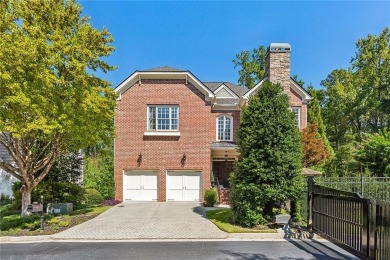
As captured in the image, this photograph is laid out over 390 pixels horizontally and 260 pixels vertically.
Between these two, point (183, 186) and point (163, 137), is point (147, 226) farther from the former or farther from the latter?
point (163, 137)

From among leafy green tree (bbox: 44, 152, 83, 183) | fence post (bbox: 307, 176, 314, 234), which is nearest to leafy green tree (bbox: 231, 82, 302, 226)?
fence post (bbox: 307, 176, 314, 234)

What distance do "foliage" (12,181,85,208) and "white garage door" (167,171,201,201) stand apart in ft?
19.1

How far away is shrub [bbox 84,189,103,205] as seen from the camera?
16703mm

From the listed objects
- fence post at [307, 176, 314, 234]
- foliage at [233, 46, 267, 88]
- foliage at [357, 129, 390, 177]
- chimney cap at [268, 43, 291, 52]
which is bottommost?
fence post at [307, 176, 314, 234]

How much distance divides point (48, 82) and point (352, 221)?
39.3ft

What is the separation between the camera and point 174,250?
801 centimetres

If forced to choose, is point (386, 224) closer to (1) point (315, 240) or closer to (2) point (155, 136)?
(1) point (315, 240)

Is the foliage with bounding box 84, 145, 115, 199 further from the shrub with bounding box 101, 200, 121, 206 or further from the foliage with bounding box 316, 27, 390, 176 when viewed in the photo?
the foliage with bounding box 316, 27, 390, 176

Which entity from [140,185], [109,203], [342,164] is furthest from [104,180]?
[342,164]

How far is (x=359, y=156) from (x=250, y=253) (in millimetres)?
15129

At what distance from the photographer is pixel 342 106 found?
32625 mm

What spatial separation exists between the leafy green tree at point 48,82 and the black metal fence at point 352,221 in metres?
10.1

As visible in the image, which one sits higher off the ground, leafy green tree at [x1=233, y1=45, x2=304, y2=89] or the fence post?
leafy green tree at [x1=233, y1=45, x2=304, y2=89]

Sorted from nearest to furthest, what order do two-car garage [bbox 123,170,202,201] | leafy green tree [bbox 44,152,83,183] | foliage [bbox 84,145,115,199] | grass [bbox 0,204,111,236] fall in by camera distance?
grass [bbox 0,204,111,236] < leafy green tree [bbox 44,152,83,183] < foliage [bbox 84,145,115,199] < two-car garage [bbox 123,170,202,201]
